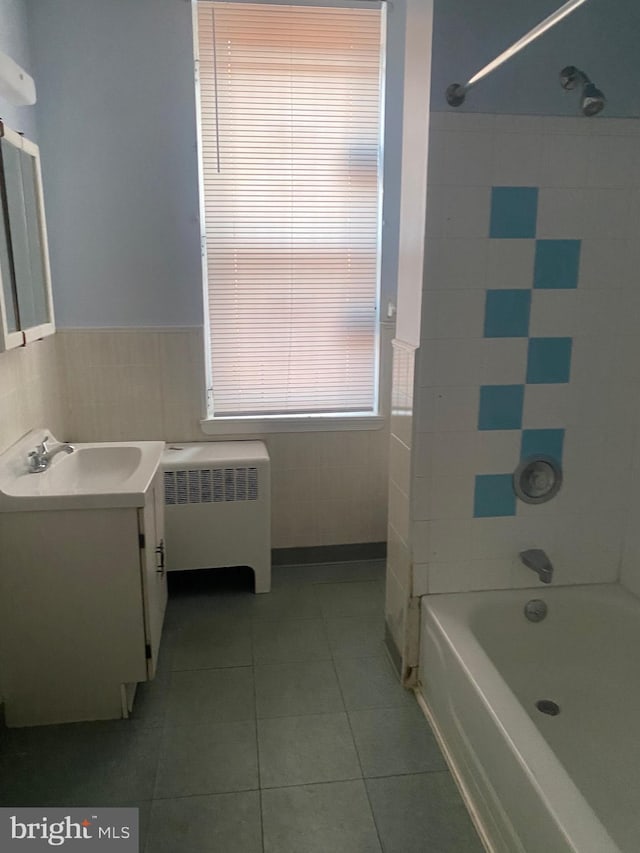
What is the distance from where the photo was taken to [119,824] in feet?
5.45

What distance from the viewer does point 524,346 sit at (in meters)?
2.04

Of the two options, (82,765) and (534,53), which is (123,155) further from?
(82,765)

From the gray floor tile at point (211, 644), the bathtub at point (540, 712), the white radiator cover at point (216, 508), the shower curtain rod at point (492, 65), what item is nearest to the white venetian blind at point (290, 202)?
the white radiator cover at point (216, 508)

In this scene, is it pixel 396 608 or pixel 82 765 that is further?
pixel 396 608

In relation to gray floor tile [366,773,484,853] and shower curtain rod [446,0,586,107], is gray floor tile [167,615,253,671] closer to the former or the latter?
gray floor tile [366,773,484,853]

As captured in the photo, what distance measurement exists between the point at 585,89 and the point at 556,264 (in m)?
0.49

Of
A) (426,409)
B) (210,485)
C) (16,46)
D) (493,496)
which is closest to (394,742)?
(493,496)

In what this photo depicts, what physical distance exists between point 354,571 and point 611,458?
55.6 inches

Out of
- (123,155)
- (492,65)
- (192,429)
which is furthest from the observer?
(192,429)

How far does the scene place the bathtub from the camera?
1390 millimetres

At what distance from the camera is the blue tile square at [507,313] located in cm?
200

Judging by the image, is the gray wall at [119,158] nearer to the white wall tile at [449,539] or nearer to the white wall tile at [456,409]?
the white wall tile at [456,409]

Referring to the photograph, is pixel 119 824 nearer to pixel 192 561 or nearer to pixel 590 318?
pixel 192 561

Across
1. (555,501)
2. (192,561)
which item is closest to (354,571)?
(192,561)
